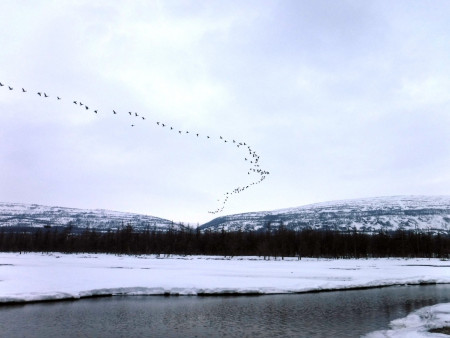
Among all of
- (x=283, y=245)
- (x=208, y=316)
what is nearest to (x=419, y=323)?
(x=208, y=316)

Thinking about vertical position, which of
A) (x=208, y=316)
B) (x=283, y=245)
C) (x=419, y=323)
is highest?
(x=283, y=245)

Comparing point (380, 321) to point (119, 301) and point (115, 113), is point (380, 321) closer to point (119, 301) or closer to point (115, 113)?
point (119, 301)

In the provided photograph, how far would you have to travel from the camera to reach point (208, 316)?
2548 cm

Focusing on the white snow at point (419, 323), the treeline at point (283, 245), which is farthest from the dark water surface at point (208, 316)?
the treeline at point (283, 245)

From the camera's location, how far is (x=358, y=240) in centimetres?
17162

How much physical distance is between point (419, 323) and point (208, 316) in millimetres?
12387

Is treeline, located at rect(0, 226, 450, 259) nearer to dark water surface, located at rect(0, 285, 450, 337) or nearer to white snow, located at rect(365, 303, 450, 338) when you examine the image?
dark water surface, located at rect(0, 285, 450, 337)

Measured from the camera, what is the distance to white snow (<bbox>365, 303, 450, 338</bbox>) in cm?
1997

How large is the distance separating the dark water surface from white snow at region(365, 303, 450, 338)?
77cm

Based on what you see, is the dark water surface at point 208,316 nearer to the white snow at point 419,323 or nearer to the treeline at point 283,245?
the white snow at point 419,323

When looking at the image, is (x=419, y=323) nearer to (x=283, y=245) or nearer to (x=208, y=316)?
(x=208, y=316)

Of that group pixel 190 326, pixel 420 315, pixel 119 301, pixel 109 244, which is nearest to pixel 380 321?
pixel 420 315

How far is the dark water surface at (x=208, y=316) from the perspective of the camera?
2055 centimetres

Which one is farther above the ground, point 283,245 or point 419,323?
point 283,245
